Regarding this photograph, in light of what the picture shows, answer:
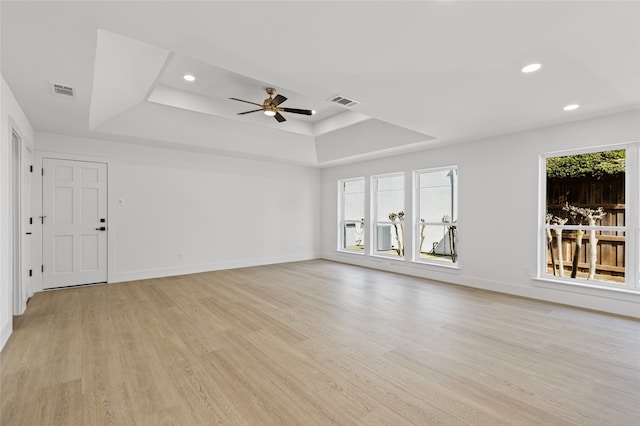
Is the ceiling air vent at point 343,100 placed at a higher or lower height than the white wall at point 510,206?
higher

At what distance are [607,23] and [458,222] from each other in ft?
12.3

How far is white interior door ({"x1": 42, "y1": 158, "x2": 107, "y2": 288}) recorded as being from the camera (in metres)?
4.98

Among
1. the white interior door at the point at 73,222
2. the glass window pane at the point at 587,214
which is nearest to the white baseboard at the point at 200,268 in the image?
the white interior door at the point at 73,222

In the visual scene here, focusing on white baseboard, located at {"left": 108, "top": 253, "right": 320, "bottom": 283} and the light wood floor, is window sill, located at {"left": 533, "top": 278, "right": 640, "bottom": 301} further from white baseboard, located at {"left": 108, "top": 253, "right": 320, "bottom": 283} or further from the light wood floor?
white baseboard, located at {"left": 108, "top": 253, "right": 320, "bottom": 283}

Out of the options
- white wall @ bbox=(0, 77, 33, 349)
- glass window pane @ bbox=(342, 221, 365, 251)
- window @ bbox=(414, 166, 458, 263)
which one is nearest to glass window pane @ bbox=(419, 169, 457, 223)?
window @ bbox=(414, 166, 458, 263)

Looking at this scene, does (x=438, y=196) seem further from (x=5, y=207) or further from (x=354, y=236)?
(x=5, y=207)

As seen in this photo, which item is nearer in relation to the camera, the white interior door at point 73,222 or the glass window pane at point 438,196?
the white interior door at point 73,222

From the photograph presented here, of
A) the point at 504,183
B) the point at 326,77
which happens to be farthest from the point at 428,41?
the point at 504,183

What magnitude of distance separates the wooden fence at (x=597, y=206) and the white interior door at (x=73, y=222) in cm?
729

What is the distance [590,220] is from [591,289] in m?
0.94

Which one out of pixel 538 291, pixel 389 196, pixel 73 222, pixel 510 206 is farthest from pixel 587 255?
pixel 73 222

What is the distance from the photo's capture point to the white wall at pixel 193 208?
554 cm

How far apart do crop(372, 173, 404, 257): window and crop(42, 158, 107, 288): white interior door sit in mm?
5410

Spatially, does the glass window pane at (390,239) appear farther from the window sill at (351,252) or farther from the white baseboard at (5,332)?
the white baseboard at (5,332)
